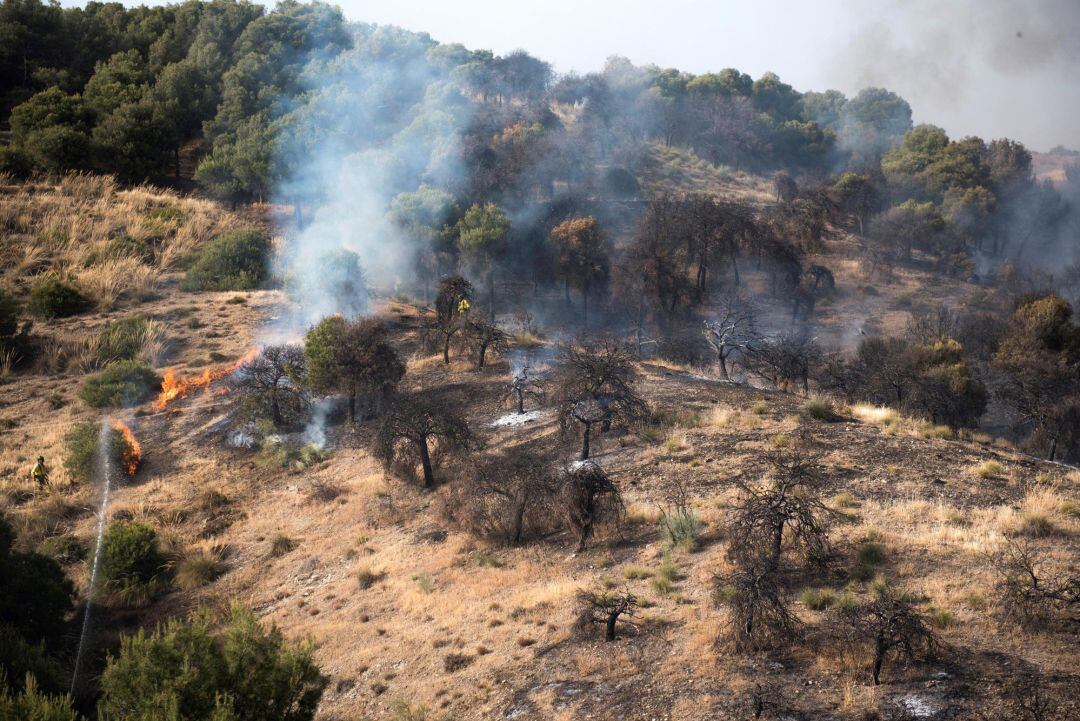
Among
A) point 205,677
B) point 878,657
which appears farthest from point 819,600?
point 205,677

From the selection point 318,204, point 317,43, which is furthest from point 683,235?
point 317,43

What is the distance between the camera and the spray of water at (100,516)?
1620 cm

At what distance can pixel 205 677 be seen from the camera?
376 inches

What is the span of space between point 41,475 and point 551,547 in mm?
16528

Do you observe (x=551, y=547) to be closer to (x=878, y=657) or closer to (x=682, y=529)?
(x=682, y=529)

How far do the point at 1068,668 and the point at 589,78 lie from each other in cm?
8436

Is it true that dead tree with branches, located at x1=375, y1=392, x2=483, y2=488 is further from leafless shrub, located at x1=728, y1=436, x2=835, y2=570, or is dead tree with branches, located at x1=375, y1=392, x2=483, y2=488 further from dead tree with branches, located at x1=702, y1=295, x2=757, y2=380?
dead tree with branches, located at x1=702, y1=295, x2=757, y2=380

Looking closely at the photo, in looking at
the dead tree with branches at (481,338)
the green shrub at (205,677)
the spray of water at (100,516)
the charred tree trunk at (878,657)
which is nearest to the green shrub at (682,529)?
the charred tree trunk at (878,657)

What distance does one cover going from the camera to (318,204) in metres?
52.6

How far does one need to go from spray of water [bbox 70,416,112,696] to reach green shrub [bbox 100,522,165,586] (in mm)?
380

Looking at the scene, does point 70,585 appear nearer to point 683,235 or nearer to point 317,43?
point 683,235

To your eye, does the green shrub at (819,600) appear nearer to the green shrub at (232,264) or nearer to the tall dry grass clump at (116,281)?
the green shrub at (232,264)

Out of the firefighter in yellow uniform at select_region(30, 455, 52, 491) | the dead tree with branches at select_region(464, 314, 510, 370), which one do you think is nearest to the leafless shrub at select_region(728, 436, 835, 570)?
the dead tree with branches at select_region(464, 314, 510, 370)

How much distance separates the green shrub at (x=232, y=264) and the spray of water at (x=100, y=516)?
42.9ft
